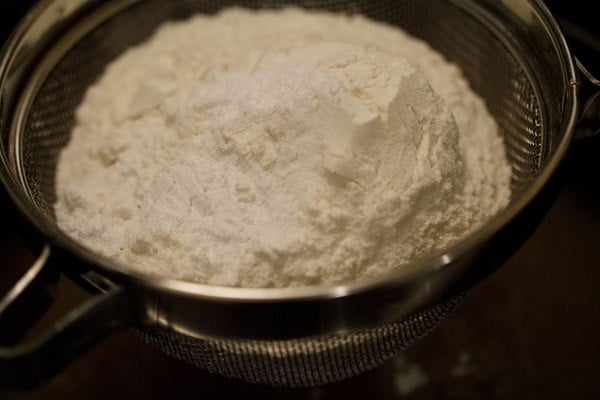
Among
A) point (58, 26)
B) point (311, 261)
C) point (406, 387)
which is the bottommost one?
point (406, 387)

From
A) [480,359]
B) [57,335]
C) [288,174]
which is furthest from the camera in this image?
[480,359]

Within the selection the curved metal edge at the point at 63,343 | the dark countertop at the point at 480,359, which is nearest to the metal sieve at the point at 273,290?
the curved metal edge at the point at 63,343

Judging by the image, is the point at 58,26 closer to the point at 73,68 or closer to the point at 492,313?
the point at 73,68

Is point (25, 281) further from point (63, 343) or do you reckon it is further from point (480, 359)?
point (480, 359)

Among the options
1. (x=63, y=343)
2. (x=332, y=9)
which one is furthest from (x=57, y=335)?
(x=332, y=9)

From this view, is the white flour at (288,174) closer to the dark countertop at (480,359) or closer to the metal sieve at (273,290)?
the metal sieve at (273,290)

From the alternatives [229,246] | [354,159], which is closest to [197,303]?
[229,246]

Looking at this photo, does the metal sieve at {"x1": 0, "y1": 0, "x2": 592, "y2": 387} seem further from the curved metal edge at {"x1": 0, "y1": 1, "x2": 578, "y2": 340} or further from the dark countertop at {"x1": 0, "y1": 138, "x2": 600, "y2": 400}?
the dark countertop at {"x1": 0, "y1": 138, "x2": 600, "y2": 400}
